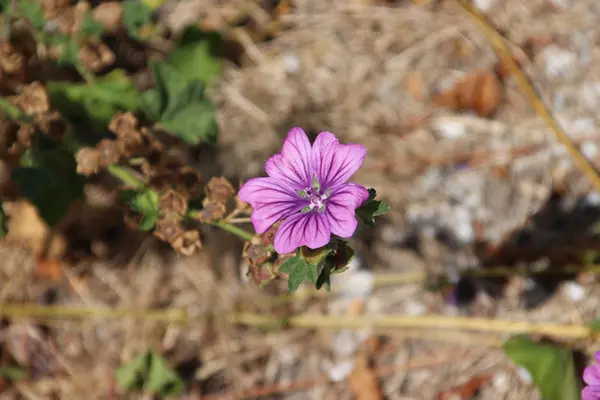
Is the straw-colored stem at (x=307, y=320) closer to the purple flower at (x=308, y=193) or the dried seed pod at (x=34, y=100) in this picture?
the dried seed pod at (x=34, y=100)

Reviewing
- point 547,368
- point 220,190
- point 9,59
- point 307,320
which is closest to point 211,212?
point 220,190

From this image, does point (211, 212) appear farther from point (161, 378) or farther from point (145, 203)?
point (161, 378)

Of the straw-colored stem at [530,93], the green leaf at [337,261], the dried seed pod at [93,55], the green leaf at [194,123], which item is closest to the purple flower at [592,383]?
the green leaf at [337,261]


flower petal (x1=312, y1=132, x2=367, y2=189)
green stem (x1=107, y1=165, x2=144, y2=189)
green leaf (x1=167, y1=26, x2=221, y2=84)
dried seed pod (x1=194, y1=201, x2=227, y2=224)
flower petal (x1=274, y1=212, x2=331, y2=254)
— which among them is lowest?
flower petal (x1=274, y1=212, x2=331, y2=254)

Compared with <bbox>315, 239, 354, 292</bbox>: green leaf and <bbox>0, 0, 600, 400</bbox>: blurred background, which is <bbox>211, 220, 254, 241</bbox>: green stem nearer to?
<bbox>315, 239, 354, 292</bbox>: green leaf

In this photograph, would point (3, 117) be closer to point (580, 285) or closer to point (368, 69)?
point (368, 69)

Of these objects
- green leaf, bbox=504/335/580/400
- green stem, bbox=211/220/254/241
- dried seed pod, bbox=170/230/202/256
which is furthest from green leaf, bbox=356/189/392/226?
green leaf, bbox=504/335/580/400
